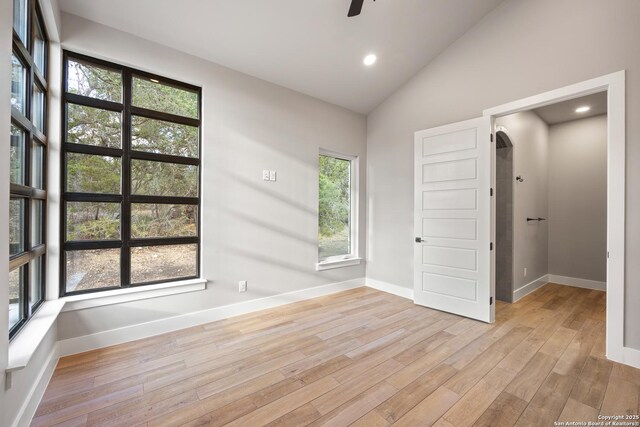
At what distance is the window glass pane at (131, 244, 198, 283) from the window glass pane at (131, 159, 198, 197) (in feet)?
1.89

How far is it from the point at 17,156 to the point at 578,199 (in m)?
7.07

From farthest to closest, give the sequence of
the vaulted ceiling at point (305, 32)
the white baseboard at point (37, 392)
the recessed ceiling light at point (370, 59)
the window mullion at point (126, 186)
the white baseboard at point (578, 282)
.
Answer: the white baseboard at point (578, 282)
the recessed ceiling light at point (370, 59)
the window mullion at point (126, 186)
the vaulted ceiling at point (305, 32)
the white baseboard at point (37, 392)

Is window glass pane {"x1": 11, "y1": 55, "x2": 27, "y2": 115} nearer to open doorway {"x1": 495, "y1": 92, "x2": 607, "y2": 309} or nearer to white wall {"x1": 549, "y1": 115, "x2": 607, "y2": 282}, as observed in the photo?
open doorway {"x1": 495, "y1": 92, "x2": 607, "y2": 309}

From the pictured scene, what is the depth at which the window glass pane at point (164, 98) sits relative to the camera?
274 cm

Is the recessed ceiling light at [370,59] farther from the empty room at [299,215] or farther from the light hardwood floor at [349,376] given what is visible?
the light hardwood floor at [349,376]

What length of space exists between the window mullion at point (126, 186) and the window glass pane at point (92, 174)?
0.07 metres

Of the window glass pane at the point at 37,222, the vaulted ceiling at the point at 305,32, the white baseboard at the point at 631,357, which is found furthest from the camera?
the vaulted ceiling at the point at 305,32

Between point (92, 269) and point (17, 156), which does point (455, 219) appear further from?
point (17, 156)

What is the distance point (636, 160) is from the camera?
87.6 inches

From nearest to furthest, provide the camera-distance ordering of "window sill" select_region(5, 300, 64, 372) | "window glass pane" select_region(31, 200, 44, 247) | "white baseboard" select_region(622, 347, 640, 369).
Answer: "window sill" select_region(5, 300, 64, 372) < "window glass pane" select_region(31, 200, 44, 247) < "white baseboard" select_region(622, 347, 640, 369)

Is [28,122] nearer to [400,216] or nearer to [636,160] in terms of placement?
[400,216]

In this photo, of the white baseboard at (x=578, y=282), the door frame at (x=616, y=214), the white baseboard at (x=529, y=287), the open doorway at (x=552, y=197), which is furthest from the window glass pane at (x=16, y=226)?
the white baseboard at (x=578, y=282)

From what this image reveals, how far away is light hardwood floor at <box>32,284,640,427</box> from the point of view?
168 cm

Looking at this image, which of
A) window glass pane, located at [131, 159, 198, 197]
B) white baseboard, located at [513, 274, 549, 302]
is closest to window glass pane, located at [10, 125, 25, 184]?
window glass pane, located at [131, 159, 198, 197]
